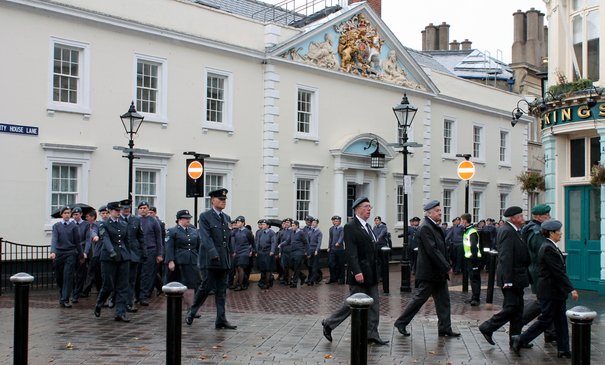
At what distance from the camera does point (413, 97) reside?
33.0 m

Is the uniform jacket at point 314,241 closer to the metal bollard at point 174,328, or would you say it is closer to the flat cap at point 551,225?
the flat cap at point 551,225

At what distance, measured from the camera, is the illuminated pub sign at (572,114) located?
18.1 meters

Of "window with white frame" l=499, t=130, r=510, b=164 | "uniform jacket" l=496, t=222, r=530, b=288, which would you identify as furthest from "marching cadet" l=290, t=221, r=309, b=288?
"window with white frame" l=499, t=130, r=510, b=164

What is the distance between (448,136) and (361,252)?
25050mm

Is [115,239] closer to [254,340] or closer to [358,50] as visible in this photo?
[254,340]

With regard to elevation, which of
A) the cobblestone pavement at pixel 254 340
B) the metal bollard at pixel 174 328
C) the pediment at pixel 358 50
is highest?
the pediment at pixel 358 50

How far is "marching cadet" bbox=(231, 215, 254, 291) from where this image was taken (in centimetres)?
2053

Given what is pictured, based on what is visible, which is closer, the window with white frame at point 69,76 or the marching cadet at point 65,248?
the marching cadet at point 65,248

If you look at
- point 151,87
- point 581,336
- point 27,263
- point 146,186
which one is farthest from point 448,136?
point 581,336

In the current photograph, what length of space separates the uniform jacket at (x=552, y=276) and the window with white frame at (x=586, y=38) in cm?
935

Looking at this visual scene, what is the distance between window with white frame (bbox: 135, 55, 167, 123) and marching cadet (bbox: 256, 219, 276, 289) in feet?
15.2

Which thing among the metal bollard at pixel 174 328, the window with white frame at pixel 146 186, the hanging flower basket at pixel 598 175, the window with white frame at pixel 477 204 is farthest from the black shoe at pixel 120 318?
the window with white frame at pixel 477 204

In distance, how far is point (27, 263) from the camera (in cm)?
2006

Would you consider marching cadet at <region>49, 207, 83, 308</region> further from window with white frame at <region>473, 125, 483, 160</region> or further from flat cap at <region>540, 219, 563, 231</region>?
window with white frame at <region>473, 125, 483, 160</region>
